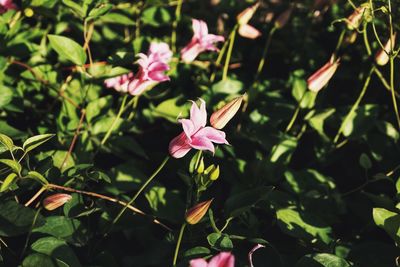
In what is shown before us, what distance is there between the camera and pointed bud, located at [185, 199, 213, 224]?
79 centimetres

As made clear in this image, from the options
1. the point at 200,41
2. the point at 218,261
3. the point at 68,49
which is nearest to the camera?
the point at 218,261

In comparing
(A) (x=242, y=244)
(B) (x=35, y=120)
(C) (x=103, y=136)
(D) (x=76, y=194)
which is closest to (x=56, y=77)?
(B) (x=35, y=120)

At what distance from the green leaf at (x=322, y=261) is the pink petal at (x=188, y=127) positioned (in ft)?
0.96

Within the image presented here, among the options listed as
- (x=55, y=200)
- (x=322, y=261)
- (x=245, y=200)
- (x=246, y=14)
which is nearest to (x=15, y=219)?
(x=55, y=200)

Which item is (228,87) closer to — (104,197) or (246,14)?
(246,14)

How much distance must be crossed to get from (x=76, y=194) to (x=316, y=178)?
1.77 feet

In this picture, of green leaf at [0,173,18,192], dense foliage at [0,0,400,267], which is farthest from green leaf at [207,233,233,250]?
green leaf at [0,173,18,192]

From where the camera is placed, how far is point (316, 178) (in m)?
1.13

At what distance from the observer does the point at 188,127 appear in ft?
2.65

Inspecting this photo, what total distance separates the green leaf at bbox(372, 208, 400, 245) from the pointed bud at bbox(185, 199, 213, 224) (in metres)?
0.32

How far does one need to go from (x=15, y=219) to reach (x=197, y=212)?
30cm

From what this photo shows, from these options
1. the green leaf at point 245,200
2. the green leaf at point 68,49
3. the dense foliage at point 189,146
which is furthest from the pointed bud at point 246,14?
the green leaf at point 245,200

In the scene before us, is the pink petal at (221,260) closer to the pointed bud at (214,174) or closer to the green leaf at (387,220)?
the pointed bud at (214,174)

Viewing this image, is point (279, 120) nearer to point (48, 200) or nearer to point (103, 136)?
point (103, 136)
